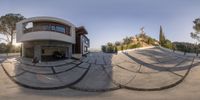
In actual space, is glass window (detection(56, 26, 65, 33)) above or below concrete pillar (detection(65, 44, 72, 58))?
above

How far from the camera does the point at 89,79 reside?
14.5 m

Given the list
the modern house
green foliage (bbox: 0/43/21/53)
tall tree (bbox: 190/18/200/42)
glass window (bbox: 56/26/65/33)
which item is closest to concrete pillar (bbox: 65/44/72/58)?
the modern house

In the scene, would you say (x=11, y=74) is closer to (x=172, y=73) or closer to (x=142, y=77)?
(x=142, y=77)

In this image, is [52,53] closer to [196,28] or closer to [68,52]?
[68,52]

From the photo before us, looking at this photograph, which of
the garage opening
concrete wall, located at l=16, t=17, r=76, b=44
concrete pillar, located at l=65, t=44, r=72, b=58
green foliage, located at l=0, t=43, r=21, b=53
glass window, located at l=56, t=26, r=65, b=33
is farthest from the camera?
green foliage, located at l=0, t=43, r=21, b=53

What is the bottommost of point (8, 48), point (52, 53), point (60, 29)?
point (52, 53)

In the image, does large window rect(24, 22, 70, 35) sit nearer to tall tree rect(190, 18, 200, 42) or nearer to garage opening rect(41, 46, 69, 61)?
garage opening rect(41, 46, 69, 61)

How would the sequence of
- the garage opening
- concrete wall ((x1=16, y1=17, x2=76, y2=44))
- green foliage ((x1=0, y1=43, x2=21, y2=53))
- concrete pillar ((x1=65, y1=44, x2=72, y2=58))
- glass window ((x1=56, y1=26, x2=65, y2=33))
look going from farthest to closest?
green foliage ((x1=0, y1=43, x2=21, y2=53)) → concrete pillar ((x1=65, y1=44, x2=72, y2=58)) → glass window ((x1=56, y1=26, x2=65, y2=33)) → the garage opening → concrete wall ((x1=16, y1=17, x2=76, y2=44))

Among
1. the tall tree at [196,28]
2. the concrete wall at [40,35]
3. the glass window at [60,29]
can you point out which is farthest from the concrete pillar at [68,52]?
the tall tree at [196,28]

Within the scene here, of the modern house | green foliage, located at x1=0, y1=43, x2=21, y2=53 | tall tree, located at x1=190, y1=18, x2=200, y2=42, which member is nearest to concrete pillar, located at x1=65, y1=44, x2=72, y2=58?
the modern house

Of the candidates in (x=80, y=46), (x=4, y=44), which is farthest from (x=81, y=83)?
(x=4, y=44)

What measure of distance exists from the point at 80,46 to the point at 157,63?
11.8m

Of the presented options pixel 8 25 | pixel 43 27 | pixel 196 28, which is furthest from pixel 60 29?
pixel 196 28

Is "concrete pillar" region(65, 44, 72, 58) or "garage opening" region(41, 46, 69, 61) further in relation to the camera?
"concrete pillar" region(65, 44, 72, 58)
